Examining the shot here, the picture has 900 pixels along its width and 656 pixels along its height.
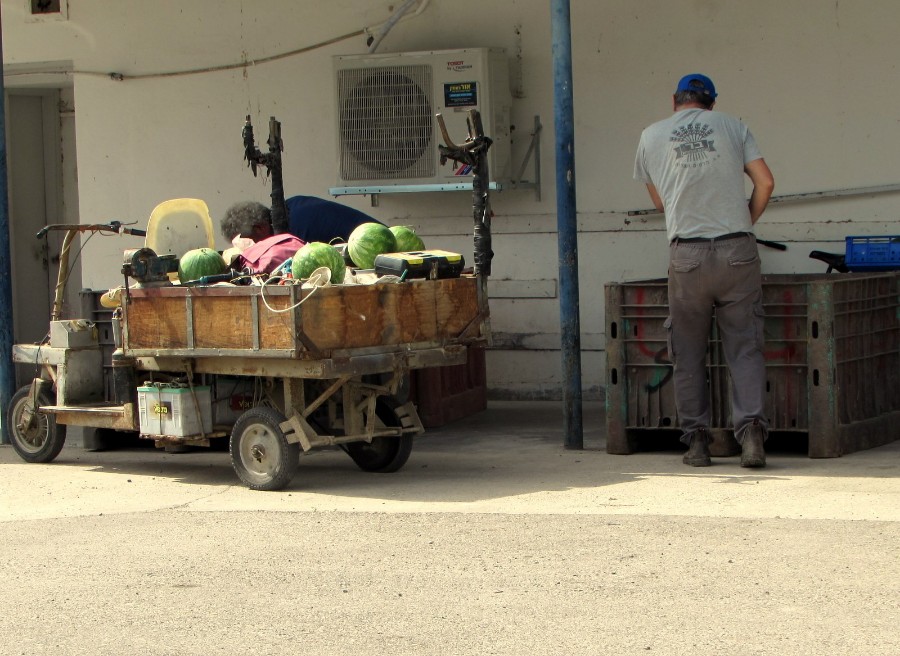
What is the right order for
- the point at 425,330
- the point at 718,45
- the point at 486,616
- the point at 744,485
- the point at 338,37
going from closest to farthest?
the point at 486,616
the point at 744,485
the point at 425,330
the point at 718,45
the point at 338,37

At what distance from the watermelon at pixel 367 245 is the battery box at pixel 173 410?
4.05ft

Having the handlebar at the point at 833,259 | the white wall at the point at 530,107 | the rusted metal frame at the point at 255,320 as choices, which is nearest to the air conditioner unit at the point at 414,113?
the white wall at the point at 530,107

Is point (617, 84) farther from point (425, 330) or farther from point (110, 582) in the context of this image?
point (110, 582)

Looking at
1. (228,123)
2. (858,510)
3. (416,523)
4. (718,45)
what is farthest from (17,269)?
(858,510)

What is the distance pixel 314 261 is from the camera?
8203mm

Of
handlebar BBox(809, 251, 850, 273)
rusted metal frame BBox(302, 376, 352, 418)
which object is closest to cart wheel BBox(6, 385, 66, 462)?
rusted metal frame BBox(302, 376, 352, 418)

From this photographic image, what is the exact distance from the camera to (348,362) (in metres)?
8.09

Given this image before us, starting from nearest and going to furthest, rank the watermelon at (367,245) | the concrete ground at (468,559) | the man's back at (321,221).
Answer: the concrete ground at (468,559)
the watermelon at (367,245)
the man's back at (321,221)

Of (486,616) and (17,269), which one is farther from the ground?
(17,269)

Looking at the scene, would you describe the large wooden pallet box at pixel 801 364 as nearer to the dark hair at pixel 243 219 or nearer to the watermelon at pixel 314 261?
the watermelon at pixel 314 261

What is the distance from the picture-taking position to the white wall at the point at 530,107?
36.6 feet

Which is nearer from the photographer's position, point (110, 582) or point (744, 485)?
point (110, 582)

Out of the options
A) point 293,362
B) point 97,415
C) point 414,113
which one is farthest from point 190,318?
point 414,113

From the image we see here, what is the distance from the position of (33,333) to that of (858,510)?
32.7 feet
